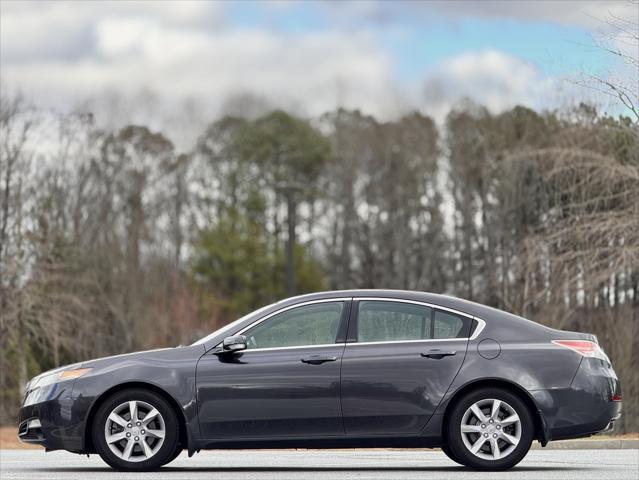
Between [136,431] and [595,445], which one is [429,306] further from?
[595,445]

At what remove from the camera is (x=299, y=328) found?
11.6 metres

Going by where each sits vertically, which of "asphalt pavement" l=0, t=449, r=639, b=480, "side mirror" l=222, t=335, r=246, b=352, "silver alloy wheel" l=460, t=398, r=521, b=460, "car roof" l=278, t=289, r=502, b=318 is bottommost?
"asphalt pavement" l=0, t=449, r=639, b=480

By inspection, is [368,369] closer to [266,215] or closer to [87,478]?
[87,478]

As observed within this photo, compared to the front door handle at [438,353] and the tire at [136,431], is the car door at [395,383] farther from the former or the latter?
the tire at [136,431]

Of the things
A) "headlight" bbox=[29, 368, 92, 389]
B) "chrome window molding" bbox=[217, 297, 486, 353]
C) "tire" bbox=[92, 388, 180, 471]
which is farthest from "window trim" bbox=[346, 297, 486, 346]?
"headlight" bbox=[29, 368, 92, 389]

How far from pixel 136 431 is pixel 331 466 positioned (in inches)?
72.4

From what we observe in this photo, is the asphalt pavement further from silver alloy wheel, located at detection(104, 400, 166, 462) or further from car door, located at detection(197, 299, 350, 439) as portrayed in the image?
car door, located at detection(197, 299, 350, 439)

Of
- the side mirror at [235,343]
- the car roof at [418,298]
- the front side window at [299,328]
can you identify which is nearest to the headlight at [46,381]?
the side mirror at [235,343]

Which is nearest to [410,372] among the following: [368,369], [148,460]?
[368,369]

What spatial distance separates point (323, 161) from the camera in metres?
78.5

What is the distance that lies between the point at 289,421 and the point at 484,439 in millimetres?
1583

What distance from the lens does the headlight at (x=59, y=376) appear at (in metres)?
11.6

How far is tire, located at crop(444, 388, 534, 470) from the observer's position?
1116 centimetres

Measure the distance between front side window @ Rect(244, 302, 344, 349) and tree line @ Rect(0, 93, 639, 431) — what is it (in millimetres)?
13104
